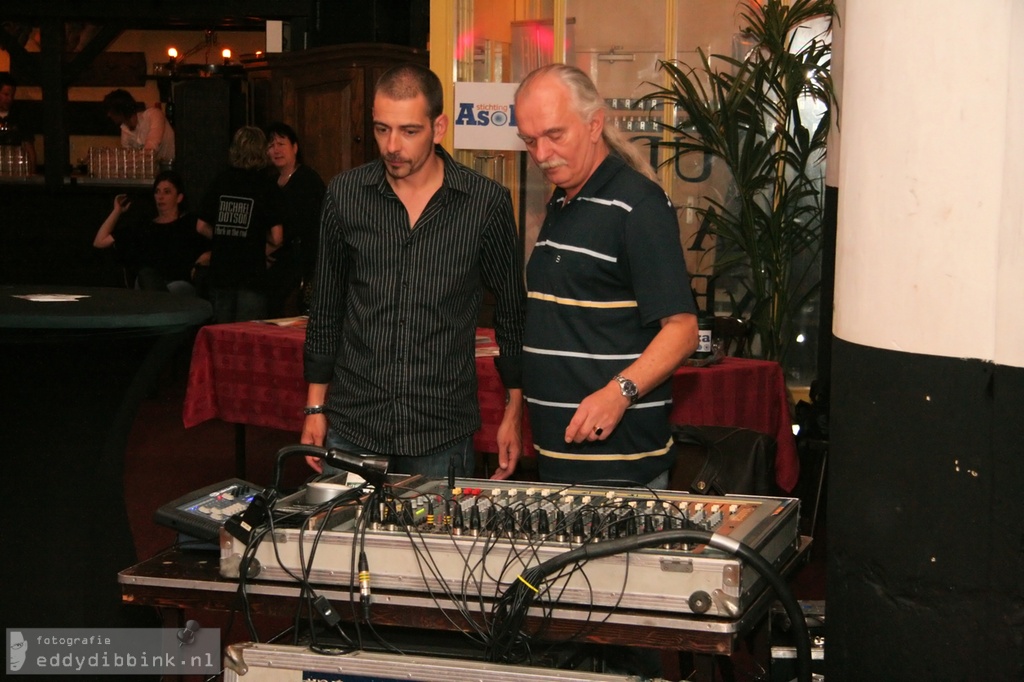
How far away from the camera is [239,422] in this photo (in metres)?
4.95

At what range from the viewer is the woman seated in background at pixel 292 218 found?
6.38m

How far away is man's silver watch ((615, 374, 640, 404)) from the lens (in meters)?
2.15

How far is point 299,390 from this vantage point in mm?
4648

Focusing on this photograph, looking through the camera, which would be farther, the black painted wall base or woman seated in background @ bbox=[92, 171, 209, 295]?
woman seated in background @ bbox=[92, 171, 209, 295]

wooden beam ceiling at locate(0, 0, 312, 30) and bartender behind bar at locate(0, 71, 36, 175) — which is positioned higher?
wooden beam ceiling at locate(0, 0, 312, 30)

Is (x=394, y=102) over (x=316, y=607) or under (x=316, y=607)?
over

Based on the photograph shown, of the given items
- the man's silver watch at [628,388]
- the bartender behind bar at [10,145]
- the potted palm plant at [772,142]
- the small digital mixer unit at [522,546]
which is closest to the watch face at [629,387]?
the man's silver watch at [628,388]

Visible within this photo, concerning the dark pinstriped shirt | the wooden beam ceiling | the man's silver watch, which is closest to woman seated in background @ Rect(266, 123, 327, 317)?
the wooden beam ceiling

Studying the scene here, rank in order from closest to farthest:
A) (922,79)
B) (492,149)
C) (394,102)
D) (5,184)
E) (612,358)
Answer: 1. (922,79)
2. (612,358)
3. (394,102)
4. (492,149)
5. (5,184)

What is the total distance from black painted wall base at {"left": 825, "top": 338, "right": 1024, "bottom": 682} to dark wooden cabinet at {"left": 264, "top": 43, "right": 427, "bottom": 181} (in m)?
6.62

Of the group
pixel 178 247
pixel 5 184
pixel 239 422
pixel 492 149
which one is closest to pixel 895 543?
pixel 239 422

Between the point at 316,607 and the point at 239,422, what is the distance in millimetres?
3273

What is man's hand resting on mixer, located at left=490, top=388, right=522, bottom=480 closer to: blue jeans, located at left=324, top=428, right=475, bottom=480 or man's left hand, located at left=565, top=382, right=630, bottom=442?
blue jeans, located at left=324, top=428, right=475, bottom=480

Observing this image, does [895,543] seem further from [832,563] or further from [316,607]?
[316,607]
